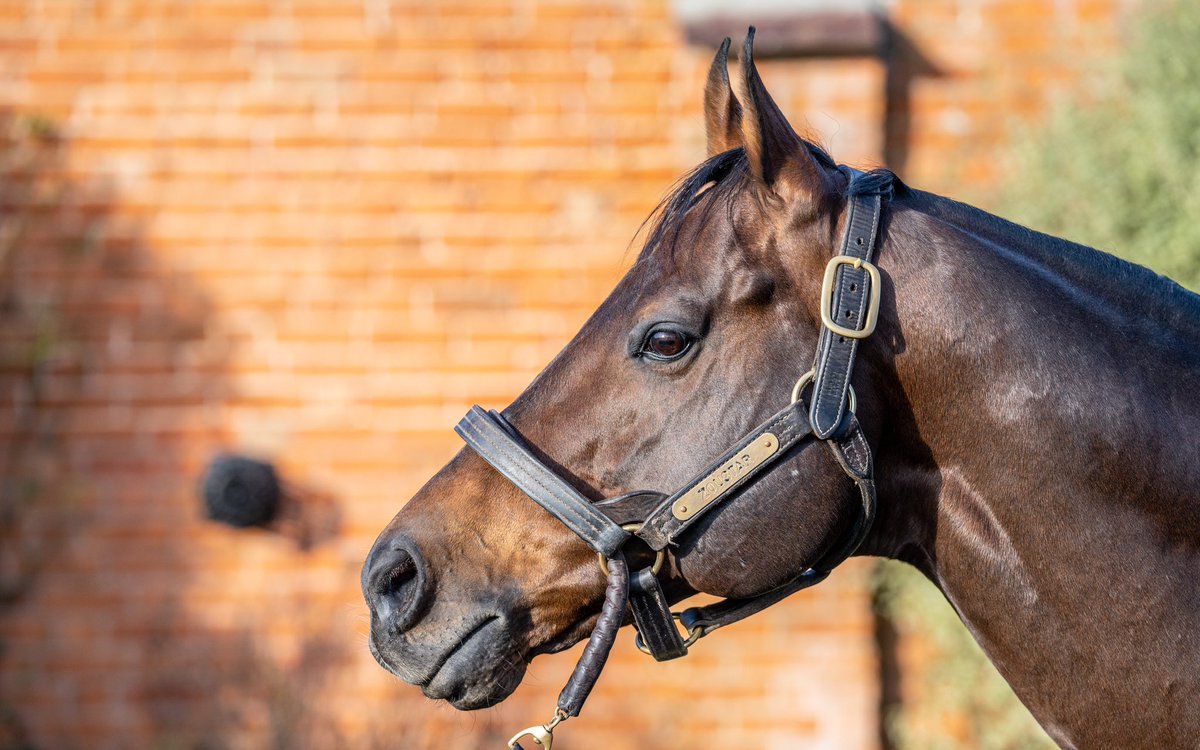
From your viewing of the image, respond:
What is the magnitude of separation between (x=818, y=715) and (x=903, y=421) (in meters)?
3.04

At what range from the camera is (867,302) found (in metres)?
1.73

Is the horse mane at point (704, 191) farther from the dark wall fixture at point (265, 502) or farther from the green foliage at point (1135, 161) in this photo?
the dark wall fixture at point (265, 502)

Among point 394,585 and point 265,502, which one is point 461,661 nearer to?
point 394,585

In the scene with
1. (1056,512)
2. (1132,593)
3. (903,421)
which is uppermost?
(903,421)

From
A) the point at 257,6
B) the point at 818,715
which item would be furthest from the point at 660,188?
the point at 818,715

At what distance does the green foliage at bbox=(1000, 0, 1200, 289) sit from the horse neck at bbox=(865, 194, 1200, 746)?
2.73 meters

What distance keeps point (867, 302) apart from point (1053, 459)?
15.0 inches

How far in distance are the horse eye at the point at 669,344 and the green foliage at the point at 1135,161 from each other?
10.1 ft

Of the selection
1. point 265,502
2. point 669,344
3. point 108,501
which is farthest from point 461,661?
point 108,501

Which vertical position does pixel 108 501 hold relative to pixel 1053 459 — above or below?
below

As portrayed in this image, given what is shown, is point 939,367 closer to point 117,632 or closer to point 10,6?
point 117,632

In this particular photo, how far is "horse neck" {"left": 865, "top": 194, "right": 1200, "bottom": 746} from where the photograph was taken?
1.67 m

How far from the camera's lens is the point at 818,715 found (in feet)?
14.7

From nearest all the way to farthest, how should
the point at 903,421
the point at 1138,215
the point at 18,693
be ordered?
the point at 903,421 → the point at 1138,215 → the point at 18,693
